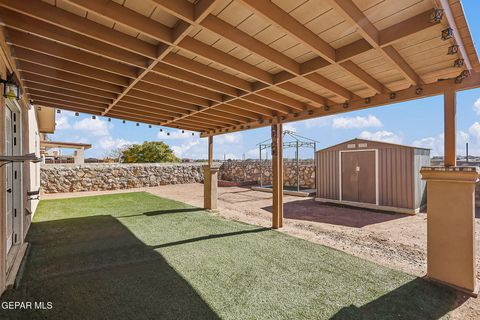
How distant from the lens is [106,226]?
516 centimetres

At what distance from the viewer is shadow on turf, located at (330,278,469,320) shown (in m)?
2.23

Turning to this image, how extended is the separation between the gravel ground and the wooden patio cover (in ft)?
7.56

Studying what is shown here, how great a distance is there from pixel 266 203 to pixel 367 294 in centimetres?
595

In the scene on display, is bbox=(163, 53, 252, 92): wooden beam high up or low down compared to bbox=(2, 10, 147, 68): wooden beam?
down

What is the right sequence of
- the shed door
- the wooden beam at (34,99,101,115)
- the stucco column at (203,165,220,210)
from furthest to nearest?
the shed door → the stucco column at (203,165,220,210) → the wooden beam at (34,99,101,115)

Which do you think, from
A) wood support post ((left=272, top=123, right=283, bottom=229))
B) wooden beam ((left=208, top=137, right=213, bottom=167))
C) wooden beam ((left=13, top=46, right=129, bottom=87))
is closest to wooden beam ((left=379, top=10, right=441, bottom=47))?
wood support post ((left=272, top=123, right=283, bottom=229))

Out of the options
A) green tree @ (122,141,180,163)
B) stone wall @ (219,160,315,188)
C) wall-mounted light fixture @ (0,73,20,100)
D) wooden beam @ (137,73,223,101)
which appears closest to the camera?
wall-mounted light fixture @ (0,73,20,100)

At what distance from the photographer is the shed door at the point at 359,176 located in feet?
25.4

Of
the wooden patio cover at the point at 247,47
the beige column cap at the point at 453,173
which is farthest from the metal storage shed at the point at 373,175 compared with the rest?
the beige column cap at the point at 453,173

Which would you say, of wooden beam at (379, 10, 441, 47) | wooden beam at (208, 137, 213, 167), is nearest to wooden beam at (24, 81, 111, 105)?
wooden beam at (208, 137, 213, 167)

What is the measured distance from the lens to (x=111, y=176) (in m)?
11.7

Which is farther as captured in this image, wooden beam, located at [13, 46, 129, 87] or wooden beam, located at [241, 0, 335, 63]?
wooden beam, located at [13, 46, 129, 87]

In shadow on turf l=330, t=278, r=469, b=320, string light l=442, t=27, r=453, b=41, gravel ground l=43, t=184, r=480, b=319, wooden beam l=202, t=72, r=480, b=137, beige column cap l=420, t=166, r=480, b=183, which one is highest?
string light l=442, t=27, r=453, b=41

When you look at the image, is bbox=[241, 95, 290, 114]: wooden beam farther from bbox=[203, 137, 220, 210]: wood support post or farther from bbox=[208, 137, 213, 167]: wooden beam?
bbox=[208, 137, 213, 167]: wooden beam
